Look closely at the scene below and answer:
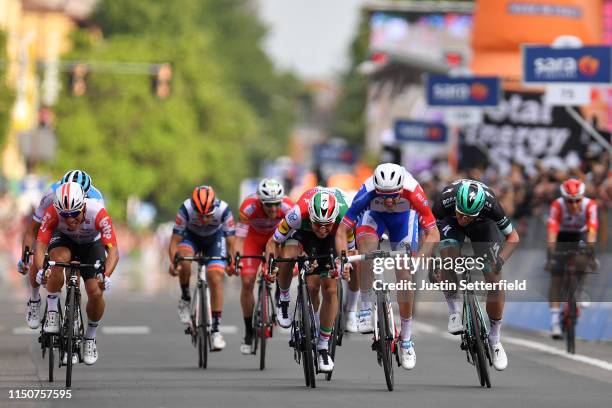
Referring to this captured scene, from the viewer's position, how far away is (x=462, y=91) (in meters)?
31.0

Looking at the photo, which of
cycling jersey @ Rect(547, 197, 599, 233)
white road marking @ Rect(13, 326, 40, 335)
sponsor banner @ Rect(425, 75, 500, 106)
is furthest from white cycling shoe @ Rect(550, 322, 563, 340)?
sponsor banner @ Rect(425, 75, 500, 106)

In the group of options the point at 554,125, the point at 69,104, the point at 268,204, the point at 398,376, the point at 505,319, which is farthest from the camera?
the point at 69,104

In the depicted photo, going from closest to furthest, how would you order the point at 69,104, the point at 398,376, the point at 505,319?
the point at 398,376 < the point at 505,319 < the point at 69,104

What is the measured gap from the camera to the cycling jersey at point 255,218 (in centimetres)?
1783

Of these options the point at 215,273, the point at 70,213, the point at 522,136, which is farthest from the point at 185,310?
the point at 522,136

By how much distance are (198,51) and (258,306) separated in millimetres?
74065

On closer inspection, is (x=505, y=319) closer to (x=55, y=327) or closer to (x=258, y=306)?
(x=258, y=306)

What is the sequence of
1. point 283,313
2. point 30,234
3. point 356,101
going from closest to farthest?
point 30,234
point 283,313
point 356,101

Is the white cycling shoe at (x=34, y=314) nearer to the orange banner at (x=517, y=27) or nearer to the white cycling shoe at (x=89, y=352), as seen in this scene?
the white cycling shoe at (x=89, y=352)

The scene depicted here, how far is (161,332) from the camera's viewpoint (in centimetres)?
2328

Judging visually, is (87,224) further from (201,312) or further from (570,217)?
(570,217)

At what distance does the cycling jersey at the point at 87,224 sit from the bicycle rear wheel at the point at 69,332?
0.55 m

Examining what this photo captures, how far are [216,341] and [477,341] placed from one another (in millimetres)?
3809

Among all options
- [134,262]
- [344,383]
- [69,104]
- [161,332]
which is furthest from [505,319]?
[69,104]
